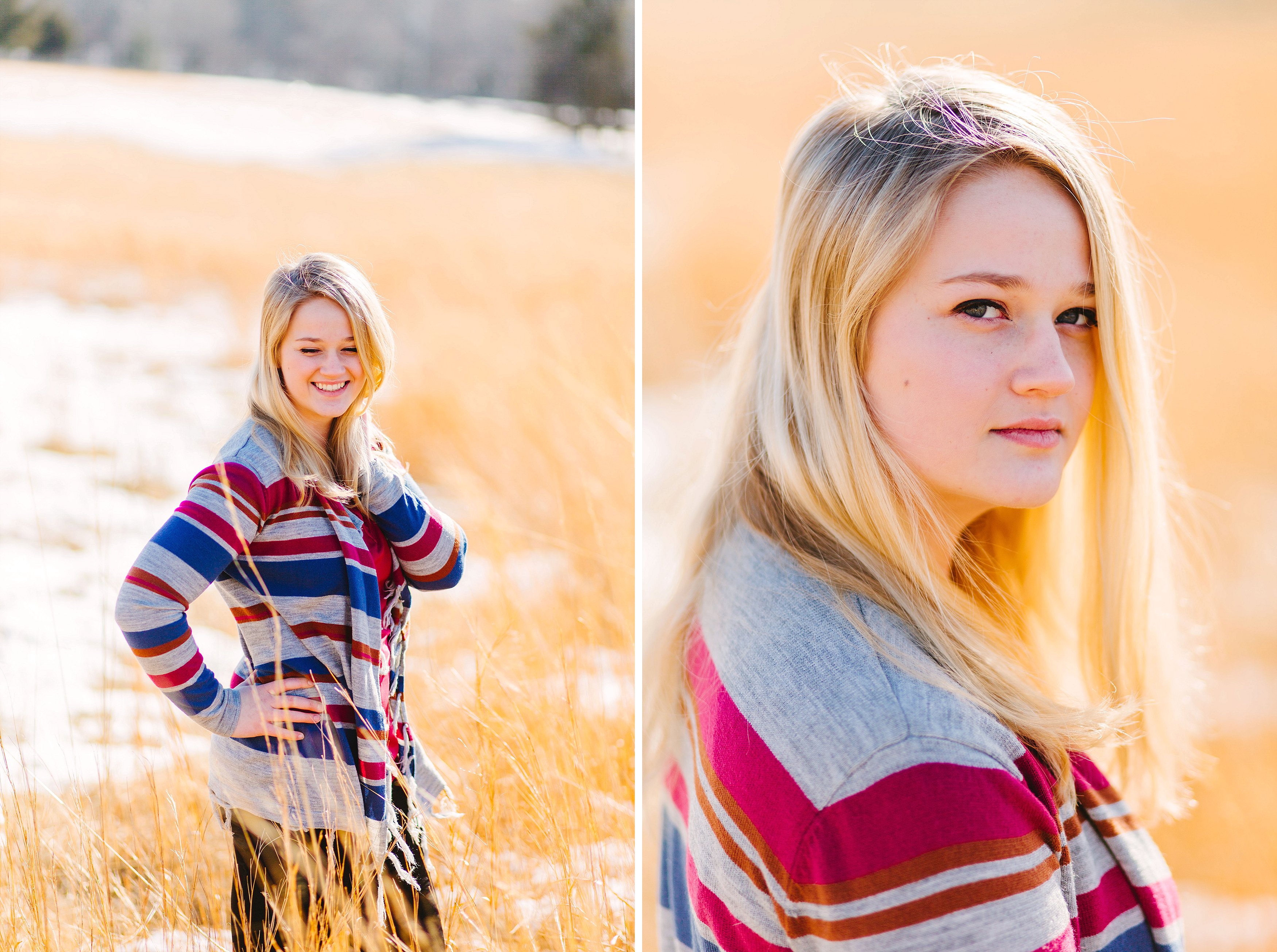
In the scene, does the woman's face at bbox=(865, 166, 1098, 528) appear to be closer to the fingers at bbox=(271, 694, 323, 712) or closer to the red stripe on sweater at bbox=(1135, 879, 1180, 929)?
the red stripe on sweater at bbox=(1135, 879, 1180, 929)

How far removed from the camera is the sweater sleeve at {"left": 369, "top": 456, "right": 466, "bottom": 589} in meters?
1.04

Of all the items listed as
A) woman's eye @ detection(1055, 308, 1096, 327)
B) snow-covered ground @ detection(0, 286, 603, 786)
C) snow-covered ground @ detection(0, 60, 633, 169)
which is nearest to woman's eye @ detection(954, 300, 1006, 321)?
woman's eye @ detection(1055, 308, 1096, 327)

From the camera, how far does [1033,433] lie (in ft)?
3.18

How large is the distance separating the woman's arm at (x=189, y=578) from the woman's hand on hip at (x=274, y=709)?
0.02m

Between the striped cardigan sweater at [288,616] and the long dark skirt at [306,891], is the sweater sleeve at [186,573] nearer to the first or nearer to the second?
the striped cardigan sweater at [288,616]

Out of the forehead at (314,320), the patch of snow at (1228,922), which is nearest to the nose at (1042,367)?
the forehead at (314,320)

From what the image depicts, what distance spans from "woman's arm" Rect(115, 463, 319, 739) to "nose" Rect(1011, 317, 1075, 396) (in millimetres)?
846

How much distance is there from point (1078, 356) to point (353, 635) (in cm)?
93

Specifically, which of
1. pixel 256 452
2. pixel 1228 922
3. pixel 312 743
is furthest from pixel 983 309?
pixel 1228 922

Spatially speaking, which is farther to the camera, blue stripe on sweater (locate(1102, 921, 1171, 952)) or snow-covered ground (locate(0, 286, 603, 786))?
snow-covered ground (locate(0, 286, 603, 786))

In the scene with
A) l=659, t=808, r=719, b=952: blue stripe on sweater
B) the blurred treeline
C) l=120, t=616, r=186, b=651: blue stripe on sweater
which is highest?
the blurred treeline

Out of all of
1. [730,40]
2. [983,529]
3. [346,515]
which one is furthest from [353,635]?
[730,40]

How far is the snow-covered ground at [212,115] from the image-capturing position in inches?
103

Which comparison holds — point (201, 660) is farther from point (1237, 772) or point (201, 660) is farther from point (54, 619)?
point (1237, 772)
